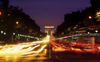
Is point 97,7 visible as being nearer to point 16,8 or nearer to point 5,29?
point 5,29

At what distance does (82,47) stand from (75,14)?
8562 centimetres

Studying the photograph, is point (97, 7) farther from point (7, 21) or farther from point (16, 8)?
point (16, 8)

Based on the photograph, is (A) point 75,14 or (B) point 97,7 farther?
(A) point 75,14

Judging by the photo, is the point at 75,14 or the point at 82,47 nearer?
the point at 82,47

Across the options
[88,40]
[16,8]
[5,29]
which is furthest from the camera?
[16,8]

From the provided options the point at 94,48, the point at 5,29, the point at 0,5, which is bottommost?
the point at 94,48

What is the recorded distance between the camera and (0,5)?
80500 mm

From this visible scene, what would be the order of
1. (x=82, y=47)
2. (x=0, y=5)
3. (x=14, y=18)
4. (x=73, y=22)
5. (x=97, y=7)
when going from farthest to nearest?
(x=73, y=22), (x=14, y=18), (x=0, y=5), (x=97, y=7), (x=82, y=47)

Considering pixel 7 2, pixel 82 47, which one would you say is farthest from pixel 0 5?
pixel 82 47

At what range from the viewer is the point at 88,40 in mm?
35906

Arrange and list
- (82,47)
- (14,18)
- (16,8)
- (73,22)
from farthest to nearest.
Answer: (73,22) < (16,8) < (14,18) < (82,47)

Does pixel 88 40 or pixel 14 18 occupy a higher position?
pixel 14 18

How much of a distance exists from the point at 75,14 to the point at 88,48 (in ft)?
283

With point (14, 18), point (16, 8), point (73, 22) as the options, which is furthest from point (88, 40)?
point (73, 22)
